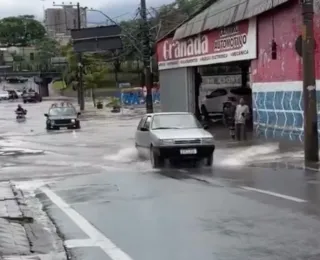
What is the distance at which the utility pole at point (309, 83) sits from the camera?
1889 cm

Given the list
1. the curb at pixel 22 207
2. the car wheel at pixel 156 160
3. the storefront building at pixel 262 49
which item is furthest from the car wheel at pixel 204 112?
the curb at pixel 22 207

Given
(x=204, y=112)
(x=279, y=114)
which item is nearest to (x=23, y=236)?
(x=279, y=114)

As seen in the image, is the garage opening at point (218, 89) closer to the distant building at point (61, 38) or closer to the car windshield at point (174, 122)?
the car windshield at point (174, 122)

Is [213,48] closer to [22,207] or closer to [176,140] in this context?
[176,140]

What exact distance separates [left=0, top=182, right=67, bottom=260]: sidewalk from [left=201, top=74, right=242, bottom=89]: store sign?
33970 millimetres

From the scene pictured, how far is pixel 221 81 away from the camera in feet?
155

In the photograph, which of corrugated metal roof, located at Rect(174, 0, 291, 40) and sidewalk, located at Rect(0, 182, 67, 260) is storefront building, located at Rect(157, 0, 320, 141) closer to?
corrugated metal roof, located at Rect(174, 0, 291, 40)

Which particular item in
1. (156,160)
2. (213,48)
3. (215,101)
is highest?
(213,48)

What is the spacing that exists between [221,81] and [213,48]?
1127 centimetres

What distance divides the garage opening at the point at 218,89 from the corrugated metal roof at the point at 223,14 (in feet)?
9.62

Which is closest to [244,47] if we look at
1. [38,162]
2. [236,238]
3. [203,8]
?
[203,8]

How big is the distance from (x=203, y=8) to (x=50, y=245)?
31364 mm

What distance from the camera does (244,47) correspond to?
31.8m

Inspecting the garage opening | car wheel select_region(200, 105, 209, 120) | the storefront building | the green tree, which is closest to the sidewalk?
the storefront building
